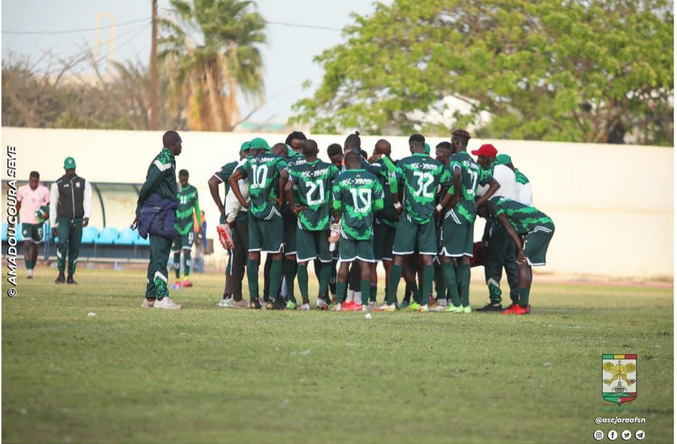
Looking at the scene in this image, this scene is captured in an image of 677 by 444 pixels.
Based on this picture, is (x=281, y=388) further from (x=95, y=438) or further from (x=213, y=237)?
(x=213, y=237)

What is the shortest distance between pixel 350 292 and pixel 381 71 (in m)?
27.9

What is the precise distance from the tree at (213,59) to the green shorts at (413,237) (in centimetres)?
3214

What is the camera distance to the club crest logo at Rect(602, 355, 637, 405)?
27.3 feet

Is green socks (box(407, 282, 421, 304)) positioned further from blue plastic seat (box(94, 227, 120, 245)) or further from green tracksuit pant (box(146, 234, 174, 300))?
blue plastic seat (box(94, 227, 120, 245))

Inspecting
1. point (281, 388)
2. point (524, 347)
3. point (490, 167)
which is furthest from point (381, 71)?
point (281, 388)

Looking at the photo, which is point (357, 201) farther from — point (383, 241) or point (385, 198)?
point (383, 241)

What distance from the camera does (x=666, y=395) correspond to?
28.2 ft

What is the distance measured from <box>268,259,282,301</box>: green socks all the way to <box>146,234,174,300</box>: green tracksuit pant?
1.36 metres

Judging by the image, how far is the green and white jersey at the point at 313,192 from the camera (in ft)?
44.7

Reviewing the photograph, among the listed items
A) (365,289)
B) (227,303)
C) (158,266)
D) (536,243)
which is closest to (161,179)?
(158,266)

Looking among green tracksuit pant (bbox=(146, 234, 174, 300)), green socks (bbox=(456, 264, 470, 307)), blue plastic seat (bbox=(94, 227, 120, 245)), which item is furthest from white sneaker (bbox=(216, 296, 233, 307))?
blue plastic seat (bbox=(94, 227, 120, 245))

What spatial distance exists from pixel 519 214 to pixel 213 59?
33.7 m

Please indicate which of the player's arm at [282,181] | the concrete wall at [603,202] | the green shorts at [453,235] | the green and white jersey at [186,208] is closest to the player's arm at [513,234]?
the green shorts at [453,235]

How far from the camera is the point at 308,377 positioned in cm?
841
